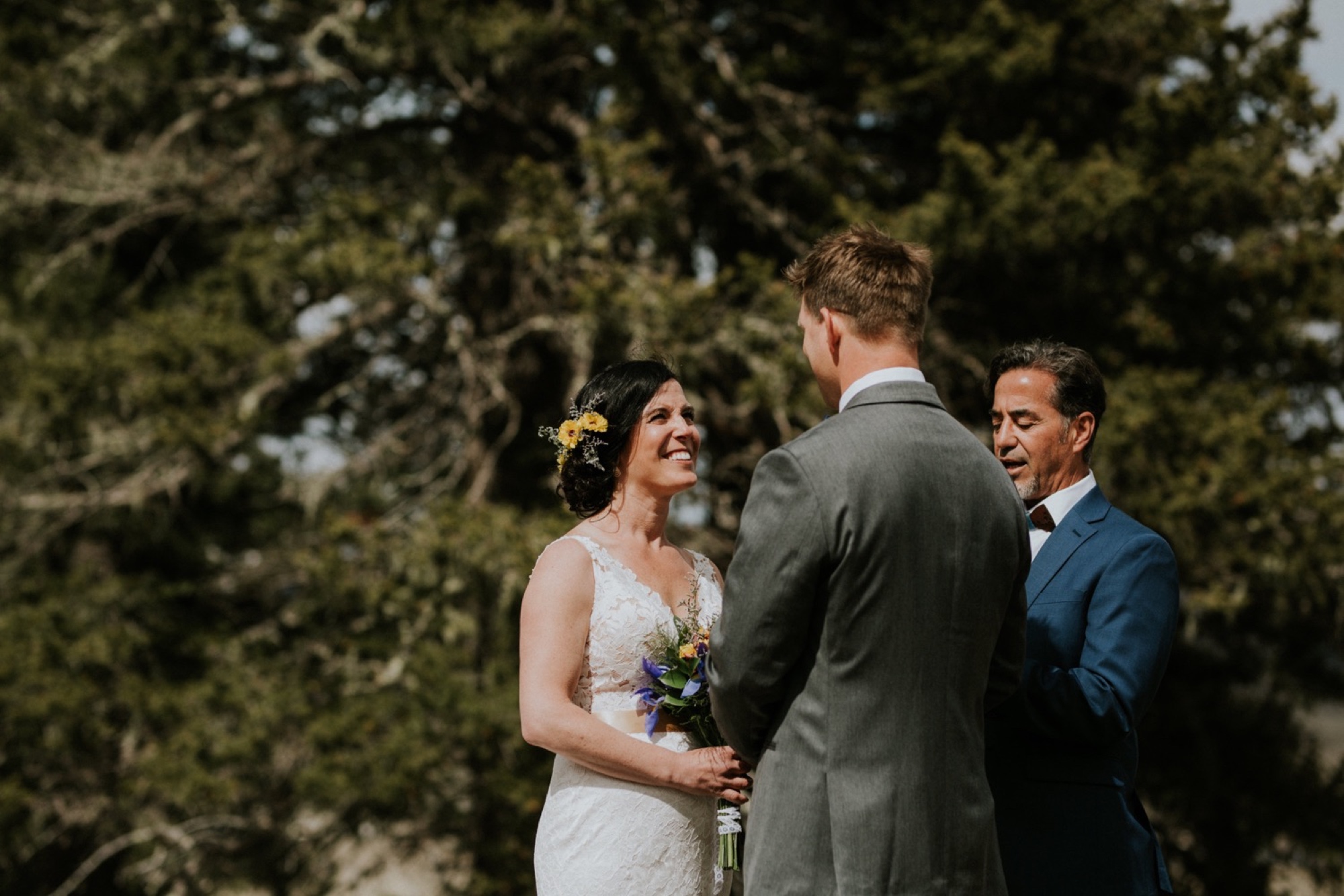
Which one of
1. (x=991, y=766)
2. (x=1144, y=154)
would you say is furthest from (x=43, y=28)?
(x=991, y=766)

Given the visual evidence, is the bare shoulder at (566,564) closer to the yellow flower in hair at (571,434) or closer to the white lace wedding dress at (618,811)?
the white lace wedding dress at (618,811)

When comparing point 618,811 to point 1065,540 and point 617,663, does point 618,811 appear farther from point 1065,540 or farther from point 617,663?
point 1065,540

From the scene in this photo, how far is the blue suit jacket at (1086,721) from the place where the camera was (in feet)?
7.81

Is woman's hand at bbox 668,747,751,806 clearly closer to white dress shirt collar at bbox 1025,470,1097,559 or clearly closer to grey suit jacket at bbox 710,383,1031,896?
grey suit jacket at bbox 710,383,1031,896

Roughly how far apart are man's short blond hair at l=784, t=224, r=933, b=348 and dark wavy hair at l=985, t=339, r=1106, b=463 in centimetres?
65

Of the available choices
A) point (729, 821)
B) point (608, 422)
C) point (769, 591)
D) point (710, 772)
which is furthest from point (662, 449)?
point (769, 591)

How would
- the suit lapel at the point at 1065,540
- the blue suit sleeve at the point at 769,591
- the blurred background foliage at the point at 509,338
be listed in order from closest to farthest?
1. the blue suit sleeve at the point at 769,591
2. the suit lapel at the point at 1065,540
3. the blurred background foliage at the point at 509,338

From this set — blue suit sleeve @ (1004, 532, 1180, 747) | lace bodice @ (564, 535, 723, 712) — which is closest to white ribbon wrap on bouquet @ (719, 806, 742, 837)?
lace bodice @ (564, 535, 723, 712)

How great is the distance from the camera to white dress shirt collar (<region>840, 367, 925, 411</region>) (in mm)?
2092

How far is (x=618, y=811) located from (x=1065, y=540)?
1.13 m

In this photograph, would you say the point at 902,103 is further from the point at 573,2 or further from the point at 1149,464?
the point at 1149,464

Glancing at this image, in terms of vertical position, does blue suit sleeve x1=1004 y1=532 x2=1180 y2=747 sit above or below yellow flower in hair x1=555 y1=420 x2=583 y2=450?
above

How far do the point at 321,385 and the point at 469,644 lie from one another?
3.23 metres

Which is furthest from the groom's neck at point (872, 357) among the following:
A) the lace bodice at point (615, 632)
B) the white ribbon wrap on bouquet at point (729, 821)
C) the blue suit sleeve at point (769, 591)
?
the white ribbon wrap on bouquet at point (729, 821)
